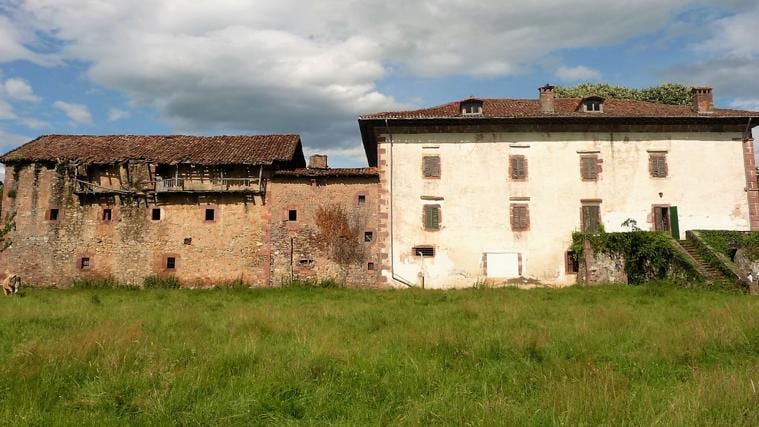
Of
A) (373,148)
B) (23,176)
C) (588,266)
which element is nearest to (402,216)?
(373,148)

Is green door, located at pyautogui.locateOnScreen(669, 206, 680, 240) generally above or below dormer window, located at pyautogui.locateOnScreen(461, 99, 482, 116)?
below

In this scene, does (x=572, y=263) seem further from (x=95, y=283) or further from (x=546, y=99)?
(x=95, y=283)

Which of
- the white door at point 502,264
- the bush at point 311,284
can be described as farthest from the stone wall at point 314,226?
the white door at point 502,264

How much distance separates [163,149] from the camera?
77.6ft

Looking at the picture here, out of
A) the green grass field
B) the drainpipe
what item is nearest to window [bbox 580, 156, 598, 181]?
the drainpipe

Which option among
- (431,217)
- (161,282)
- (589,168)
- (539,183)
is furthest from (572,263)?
(161,282)

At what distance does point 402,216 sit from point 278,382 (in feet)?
55.1

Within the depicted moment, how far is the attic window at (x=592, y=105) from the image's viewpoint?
22.7 m

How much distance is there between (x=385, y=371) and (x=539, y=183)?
18.3 meters

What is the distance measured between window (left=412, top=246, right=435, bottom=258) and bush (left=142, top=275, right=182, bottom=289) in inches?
445

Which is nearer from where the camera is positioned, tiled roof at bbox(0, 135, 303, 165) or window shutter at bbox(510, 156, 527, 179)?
window shutter at bbox(510, 156, 527, 179)

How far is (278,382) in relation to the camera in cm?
548

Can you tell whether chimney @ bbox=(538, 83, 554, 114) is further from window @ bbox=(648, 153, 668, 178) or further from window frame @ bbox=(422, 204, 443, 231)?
window frame @ bbox=(422, 204, 443, 231)

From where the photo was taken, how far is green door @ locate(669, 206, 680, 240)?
70.6 ft
